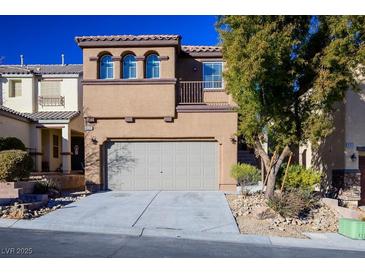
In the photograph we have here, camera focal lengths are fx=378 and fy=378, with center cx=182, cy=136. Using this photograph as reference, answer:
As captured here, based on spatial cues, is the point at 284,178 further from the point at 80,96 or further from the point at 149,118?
the point at 80,96

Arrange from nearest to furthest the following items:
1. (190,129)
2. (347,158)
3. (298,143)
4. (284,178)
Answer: (298,143) < (284,178) < (347,158) < (190,129)

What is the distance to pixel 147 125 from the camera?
56.6 ft

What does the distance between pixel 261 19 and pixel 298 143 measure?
4381 millimetres

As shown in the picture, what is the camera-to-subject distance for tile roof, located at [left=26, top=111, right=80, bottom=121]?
20.5 meters

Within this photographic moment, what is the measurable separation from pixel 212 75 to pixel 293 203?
360 inches

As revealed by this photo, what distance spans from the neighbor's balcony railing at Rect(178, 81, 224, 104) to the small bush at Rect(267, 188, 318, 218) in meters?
7.30

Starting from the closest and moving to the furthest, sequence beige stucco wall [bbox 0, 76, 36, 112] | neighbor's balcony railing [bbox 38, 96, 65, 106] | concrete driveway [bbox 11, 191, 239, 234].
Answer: concrete driveway [bbox 11, 191, 239, 234]
beige stucco wall [bbox 0, 76, 36, 112]
neighbor's balcony railing [bbox 38, 96, 65, 106]

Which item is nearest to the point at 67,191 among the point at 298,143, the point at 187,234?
the point at 187,234

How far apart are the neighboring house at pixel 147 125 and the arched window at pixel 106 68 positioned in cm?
3

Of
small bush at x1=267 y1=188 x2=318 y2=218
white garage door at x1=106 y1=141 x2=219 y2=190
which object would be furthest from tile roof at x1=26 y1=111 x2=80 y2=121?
small bush at x1=267 y1=188 x2=318 y2=218

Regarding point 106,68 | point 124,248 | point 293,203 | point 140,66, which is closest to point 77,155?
point 106,68

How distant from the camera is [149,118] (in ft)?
56.5

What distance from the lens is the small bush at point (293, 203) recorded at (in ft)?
38.6

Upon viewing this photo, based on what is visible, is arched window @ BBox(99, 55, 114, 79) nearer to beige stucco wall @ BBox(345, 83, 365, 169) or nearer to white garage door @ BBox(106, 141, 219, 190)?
white garage door @ BBox(106, 141, 219, 190)
